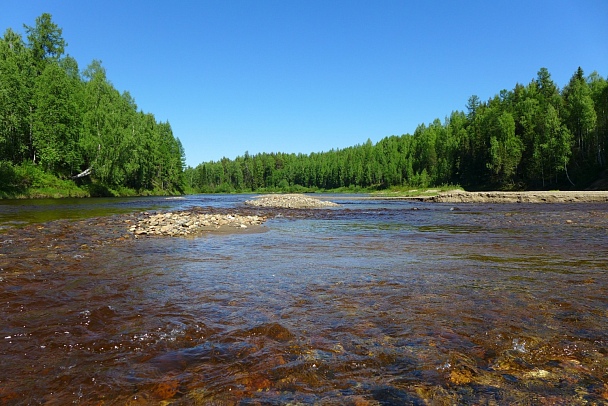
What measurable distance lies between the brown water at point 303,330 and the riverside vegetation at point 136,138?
43.8 m

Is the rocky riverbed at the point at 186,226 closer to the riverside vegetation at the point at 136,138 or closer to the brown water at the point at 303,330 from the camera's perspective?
the brown water at the point at 303,330

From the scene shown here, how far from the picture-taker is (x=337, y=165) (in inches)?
7087

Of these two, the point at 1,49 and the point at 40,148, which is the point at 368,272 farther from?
the point at 1,49

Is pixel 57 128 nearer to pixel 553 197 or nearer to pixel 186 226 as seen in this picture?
pixel 186 226

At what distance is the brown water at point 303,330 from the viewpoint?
302 centimetres

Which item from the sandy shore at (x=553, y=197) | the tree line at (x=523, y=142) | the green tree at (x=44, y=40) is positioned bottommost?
the sandy shore at (x=553, y=197)

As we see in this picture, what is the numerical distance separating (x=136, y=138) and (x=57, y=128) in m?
21.5

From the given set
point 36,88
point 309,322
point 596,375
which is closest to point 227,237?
point 309,322

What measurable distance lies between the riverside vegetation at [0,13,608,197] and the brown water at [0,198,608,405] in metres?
43.8

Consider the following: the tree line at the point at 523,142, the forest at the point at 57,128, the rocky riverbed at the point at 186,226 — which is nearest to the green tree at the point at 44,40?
the forest at the point at 57,128

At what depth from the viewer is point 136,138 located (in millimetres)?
67625

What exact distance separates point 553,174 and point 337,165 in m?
117

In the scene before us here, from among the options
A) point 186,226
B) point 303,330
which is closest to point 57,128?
point 186,226

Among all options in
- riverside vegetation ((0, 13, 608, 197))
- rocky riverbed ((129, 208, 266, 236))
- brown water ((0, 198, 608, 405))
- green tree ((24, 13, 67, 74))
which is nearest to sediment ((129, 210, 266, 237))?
rocky riverbed ((129, 208, 266, 236))
